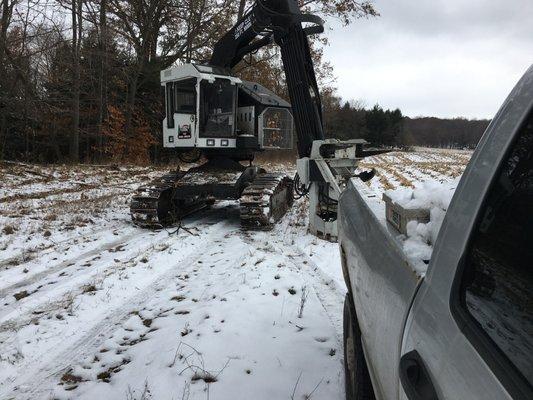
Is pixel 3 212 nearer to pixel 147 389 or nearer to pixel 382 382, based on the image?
pixel 147 389

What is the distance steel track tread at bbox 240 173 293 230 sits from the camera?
25.6 feet

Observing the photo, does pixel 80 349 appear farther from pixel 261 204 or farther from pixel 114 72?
pixel 114 72

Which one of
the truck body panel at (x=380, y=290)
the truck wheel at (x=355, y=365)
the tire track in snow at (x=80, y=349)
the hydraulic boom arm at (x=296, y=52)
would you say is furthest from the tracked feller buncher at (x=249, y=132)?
the truck body panel at (x=380, y=290)

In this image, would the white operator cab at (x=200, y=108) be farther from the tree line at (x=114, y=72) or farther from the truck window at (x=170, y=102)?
the tree line at (x=114, y=72)

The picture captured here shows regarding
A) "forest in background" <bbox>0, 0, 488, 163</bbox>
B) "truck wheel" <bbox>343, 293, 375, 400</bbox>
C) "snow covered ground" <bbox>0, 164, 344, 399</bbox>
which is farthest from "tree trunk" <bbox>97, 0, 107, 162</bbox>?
"truck wheel" <bbox>343, 293, 375, 400</bbox>

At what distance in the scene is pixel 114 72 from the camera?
75.7ft

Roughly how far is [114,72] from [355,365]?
78.4 ft

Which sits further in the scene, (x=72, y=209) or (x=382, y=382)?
(x=72, y=209)

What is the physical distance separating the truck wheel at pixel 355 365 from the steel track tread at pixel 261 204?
5.12 meters

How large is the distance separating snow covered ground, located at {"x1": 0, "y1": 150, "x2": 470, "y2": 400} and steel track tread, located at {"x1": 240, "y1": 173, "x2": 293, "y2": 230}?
0.26 meters

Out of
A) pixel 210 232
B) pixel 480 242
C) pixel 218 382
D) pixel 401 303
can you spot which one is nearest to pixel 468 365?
pixel 480 242

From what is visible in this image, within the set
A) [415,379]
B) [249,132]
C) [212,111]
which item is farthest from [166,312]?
[249,132]

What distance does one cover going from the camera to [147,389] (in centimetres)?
294

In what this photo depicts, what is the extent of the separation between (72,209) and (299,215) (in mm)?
4906
